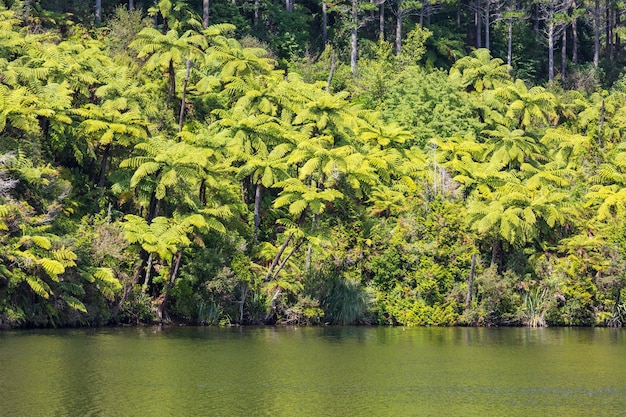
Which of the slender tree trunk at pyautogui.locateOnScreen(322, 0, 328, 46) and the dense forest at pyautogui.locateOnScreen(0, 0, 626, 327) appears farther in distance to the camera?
the slender tree trunk at pyautogui.locateOnScreen(322, 0, 328, 46)

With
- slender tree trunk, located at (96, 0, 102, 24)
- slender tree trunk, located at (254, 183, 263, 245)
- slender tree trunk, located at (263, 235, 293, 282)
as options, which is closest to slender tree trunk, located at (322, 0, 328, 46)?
slender tree trunk, located at (96, 0, 102, 24)

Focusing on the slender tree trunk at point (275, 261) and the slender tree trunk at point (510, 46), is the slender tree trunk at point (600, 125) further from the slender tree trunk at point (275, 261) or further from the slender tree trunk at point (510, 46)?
the slender tree trunk at point (275, 261)

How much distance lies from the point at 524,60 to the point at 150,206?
38.5m

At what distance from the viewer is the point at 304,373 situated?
28094mm

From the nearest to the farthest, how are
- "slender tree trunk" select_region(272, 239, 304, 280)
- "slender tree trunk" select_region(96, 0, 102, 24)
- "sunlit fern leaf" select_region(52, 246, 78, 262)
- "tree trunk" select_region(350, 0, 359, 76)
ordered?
"sunlit fern leaf" select_region(52, 246, 78, 262) → "slender tree trunk" select_region(272, 239, 304, 280) → "slender tree trunk" select_region(96, 0, 102, 24) → "tree trunk" select_region(350, 0, 359, 76)

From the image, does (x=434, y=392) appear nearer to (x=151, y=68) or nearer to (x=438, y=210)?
(x=438, y=210)

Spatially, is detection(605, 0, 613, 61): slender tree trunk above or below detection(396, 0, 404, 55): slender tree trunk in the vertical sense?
above

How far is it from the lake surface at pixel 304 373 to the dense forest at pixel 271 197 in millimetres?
2928

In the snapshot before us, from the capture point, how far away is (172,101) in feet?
166

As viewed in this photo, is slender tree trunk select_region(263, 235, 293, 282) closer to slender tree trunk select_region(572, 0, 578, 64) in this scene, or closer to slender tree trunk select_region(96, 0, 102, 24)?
slender tree trunk select_region(96, 0, 102, 24)

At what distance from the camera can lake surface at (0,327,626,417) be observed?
23.0m

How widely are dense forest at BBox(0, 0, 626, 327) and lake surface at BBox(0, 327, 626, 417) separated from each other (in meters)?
2.93

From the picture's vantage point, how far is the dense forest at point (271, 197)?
129ft

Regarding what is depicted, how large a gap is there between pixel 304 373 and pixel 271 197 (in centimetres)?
1827
